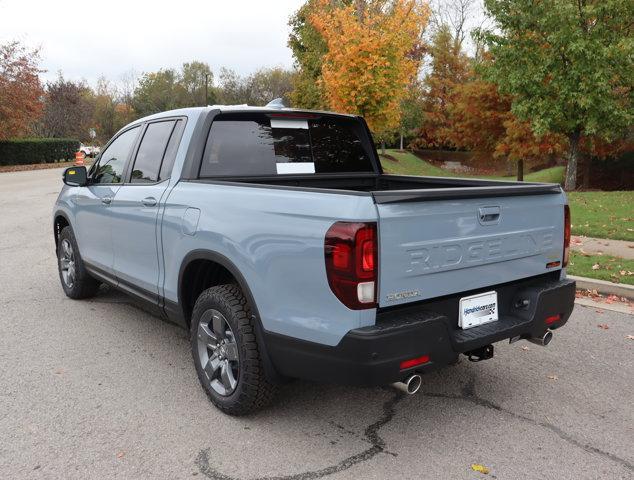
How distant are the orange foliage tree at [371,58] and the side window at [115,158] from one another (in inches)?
549

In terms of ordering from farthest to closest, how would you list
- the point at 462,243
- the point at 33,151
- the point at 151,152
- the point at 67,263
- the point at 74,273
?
1. the point at 33,151
2. the point at 67,263
3. the point at 74,273
4. the point at 151,152
5. the point at 462,243

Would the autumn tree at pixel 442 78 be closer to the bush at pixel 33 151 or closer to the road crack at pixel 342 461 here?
the bush at pixel 33 151

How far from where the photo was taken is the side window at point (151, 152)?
4234 mm

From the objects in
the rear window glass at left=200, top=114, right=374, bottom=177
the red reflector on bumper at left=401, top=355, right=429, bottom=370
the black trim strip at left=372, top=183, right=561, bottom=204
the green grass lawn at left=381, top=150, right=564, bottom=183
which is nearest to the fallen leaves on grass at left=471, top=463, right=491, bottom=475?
the red reflector on bumper at left=401, top=355, right=429, bottom=370

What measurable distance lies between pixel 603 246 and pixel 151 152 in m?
7.06

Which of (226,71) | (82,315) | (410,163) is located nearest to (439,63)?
(410,163)

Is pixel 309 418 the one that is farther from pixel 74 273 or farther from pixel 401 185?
pixel 74 273

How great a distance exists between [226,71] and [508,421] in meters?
96.4

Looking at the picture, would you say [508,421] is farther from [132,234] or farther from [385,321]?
[132,234]

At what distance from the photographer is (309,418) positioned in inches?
133

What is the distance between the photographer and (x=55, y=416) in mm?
3400

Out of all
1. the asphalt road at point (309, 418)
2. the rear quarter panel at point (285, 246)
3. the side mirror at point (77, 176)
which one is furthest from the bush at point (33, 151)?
the rear quarter panel at point (285, 246)

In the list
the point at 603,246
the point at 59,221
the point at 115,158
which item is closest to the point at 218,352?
the point at 115,158

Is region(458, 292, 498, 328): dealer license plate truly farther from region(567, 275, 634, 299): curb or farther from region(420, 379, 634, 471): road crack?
region(567, 275, 634, 299): curb
